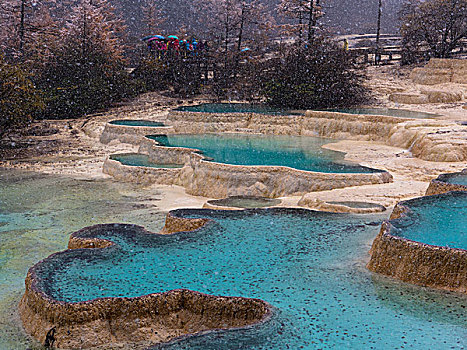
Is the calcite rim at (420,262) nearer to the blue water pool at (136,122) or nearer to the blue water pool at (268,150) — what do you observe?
the blue water pool at (268,150)

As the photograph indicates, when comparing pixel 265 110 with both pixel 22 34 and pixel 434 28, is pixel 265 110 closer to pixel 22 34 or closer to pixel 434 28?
pixel 434 28

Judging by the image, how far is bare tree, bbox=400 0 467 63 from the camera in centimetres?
3266

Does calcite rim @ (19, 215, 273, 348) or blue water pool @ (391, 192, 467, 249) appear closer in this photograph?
calcite rim @ (19, 215, 273, 348)

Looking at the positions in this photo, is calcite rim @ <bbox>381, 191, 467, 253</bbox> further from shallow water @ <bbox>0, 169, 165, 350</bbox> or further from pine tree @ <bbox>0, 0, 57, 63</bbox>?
pine tree @ <bbox>0, 0, 57, 63</bbox>

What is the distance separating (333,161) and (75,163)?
30.1 feet

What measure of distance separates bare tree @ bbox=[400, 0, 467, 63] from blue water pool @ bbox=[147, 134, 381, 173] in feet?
44.5

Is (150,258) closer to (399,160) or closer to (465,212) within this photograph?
(465,212)

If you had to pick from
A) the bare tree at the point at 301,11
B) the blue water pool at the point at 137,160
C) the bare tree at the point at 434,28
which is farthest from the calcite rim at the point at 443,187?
the bare tree at the point at 434,28

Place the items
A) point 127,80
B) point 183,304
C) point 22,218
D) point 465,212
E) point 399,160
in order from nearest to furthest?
point 183,304 < point 465,212 < point 22,218 < point 399,160 < point 127,80

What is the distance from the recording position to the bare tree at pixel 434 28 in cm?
3266

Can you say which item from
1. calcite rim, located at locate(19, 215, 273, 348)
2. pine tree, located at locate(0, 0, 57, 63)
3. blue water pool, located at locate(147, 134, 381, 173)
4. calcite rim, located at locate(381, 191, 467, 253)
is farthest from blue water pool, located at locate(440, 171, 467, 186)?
pine tree, located at locate(0, 0, 57, 63)

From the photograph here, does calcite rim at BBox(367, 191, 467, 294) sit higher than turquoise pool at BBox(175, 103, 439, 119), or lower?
lower

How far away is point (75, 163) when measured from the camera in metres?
21.7

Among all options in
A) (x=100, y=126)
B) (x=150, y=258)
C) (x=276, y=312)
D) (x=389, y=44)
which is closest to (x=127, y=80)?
(x=100, y=126)
